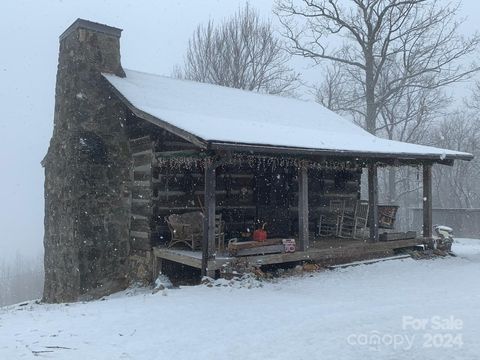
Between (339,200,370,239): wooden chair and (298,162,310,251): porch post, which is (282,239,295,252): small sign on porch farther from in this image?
(339,200,370,239): wooden chair

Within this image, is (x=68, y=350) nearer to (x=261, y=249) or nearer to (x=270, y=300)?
(x=270, y=300)

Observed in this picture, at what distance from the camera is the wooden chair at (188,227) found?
991 cm

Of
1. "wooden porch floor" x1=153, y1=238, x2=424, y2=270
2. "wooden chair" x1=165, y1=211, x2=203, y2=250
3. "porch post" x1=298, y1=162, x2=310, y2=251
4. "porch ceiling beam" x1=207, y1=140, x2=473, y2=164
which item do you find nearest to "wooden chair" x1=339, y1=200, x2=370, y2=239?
"wooden porch floor" x1=153, y1=238, x2=424, y2=270

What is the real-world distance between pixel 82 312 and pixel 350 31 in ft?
75.0

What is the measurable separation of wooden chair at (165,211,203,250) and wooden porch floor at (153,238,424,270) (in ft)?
1.04

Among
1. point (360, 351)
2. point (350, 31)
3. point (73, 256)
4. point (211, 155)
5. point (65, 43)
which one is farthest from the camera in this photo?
point (350, 31)

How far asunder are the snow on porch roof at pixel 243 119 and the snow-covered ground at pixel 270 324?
102 inches

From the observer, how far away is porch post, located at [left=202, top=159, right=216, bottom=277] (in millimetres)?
8617

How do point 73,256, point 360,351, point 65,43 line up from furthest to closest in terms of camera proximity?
point 65,43 < point 73,256 < point 360,351

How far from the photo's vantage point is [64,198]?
11.2 m

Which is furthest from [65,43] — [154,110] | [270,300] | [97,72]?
[270,300]

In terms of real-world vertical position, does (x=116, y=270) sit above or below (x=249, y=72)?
below

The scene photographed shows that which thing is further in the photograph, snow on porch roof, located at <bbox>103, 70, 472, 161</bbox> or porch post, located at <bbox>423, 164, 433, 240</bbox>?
porch post, located at <bbox>423, 164, 433, 240</bbox>

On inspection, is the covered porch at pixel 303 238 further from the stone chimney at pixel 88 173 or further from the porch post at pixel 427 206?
the stone chimney at pixel 88 173
